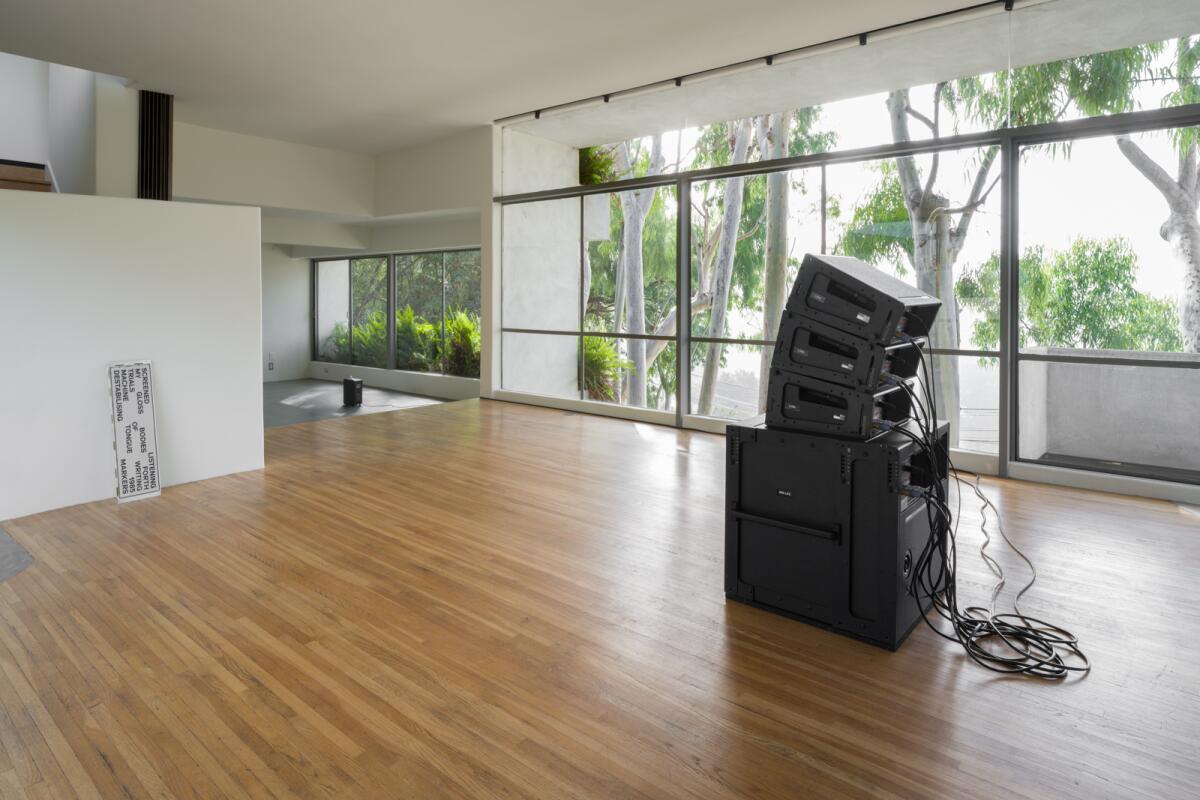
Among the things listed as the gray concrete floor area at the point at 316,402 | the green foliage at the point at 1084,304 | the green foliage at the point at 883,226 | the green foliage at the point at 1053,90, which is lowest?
the gray concrete floor area at the point at 316,402

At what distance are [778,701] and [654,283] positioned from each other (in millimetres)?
6152

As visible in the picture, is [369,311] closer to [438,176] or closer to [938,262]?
[438,176]

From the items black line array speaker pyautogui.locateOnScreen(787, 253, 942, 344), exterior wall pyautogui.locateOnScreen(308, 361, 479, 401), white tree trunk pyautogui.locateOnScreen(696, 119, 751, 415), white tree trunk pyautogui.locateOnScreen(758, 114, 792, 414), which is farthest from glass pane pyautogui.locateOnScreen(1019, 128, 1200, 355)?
exterior wall pyautogui.locateOnScreen(308, 361, 479, 401)

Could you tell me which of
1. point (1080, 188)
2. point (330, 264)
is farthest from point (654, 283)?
point (330, 264)

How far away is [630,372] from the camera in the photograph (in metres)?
8.43

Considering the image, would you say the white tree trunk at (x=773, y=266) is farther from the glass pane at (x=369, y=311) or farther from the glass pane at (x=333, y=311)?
the glass pane at (x=333, y=311)

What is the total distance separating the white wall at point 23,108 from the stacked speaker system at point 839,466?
28.2ft

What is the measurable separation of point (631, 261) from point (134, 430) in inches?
207

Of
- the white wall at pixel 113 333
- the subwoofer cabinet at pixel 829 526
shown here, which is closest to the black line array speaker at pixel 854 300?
the subwoofer cabinet at pixel 829 526

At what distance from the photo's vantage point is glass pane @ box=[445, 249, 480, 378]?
1103 centimetres

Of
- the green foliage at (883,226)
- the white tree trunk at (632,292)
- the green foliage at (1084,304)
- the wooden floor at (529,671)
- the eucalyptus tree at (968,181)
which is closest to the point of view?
the wooden floor at (529,671)

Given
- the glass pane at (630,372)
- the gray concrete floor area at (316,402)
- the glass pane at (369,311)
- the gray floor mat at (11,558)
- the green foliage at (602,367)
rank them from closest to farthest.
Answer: the gray floor mat at (11,558)
the glass pane at (630,372)
the green foliage at (602,367)
the gray concrete floor area at (316,402)
the glass pane at (369,311)

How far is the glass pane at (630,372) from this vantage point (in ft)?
26.3

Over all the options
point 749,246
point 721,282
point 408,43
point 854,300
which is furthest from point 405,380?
point 854,300
